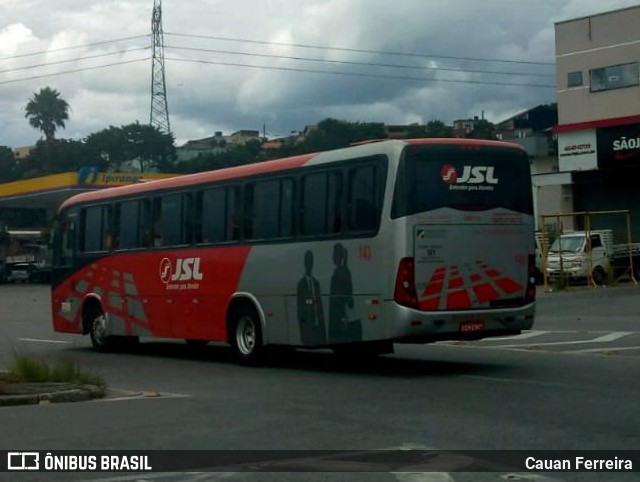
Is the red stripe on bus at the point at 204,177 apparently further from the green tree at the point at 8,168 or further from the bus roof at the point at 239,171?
the green tree at the point at 8,168

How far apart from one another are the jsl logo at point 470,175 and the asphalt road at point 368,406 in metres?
2.77

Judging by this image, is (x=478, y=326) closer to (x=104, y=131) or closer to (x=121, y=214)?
(x=121, y=214)

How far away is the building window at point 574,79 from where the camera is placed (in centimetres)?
5638

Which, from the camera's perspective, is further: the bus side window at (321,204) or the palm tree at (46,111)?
the palm tree at (46,111)

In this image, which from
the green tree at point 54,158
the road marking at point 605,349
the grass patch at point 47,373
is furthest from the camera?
the green tree at point 54,158

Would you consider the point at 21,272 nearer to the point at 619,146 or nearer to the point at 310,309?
the point at 619,146

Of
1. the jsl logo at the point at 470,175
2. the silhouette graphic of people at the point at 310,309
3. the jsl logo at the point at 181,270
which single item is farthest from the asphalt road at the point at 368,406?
the jsl logo at the point at 470,175

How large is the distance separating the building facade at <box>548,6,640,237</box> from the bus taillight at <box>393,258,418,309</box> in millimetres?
31383

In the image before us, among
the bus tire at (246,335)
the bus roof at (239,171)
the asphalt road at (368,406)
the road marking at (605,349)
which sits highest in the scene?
the bus roof at (239,171)

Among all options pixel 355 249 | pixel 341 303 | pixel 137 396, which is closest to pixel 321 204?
pixel 355 249

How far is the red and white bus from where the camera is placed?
50.1ft

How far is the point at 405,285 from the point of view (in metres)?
15.1

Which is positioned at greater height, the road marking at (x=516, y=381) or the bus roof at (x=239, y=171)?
the bus roof at (x=239, y=171)

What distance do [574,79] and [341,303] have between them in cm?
4341
